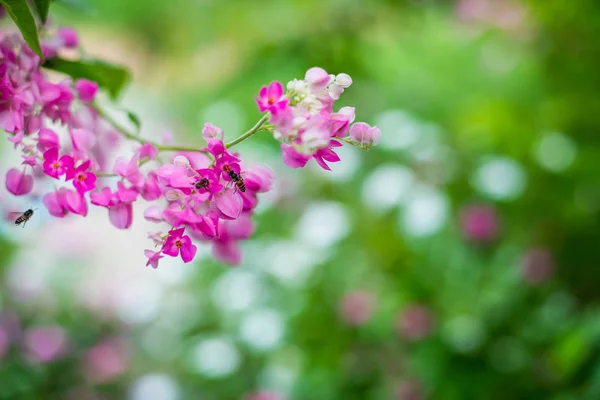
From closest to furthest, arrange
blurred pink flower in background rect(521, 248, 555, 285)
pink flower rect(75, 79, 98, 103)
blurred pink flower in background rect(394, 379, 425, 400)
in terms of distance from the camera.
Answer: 1. pink flower rect(75, 79, 98, 103)
2. blurred pink flower in background rect(394, 379, 425, 400)
3. blurred pink flower in background rect(521, 248, 555, 285)

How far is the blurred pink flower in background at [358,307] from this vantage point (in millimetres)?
1372

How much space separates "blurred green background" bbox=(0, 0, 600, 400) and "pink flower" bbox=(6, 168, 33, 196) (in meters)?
0.95

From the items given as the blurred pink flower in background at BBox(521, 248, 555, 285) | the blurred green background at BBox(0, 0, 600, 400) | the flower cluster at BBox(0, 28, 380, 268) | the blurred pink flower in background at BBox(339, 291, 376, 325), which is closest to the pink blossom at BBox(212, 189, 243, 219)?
the flower cluster at BBox(0, 28, 380, 268)

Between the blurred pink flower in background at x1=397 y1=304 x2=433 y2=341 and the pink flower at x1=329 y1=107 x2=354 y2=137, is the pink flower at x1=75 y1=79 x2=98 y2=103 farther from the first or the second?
the blurred pink flower in background at x1=397 y1=304 x2=433 y2=341

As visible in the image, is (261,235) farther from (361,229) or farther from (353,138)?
(353,138)

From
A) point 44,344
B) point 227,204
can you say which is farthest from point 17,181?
point 44,344

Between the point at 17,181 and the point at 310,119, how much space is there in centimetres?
19

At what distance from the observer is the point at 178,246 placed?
1.26 feet

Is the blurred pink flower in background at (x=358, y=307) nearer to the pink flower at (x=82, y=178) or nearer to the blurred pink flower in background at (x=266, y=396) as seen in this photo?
the blurred pink flower in background at (x=266, y=396)

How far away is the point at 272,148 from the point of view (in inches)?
72.6

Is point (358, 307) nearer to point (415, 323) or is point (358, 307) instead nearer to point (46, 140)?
point (415, 323)

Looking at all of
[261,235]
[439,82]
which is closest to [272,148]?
[261,235]

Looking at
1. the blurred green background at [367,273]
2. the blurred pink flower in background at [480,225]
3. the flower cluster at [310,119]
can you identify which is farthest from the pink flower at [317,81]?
the blurred pink flower in background at [480,225]

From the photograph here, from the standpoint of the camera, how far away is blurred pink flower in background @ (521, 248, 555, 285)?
1402 millimetres
